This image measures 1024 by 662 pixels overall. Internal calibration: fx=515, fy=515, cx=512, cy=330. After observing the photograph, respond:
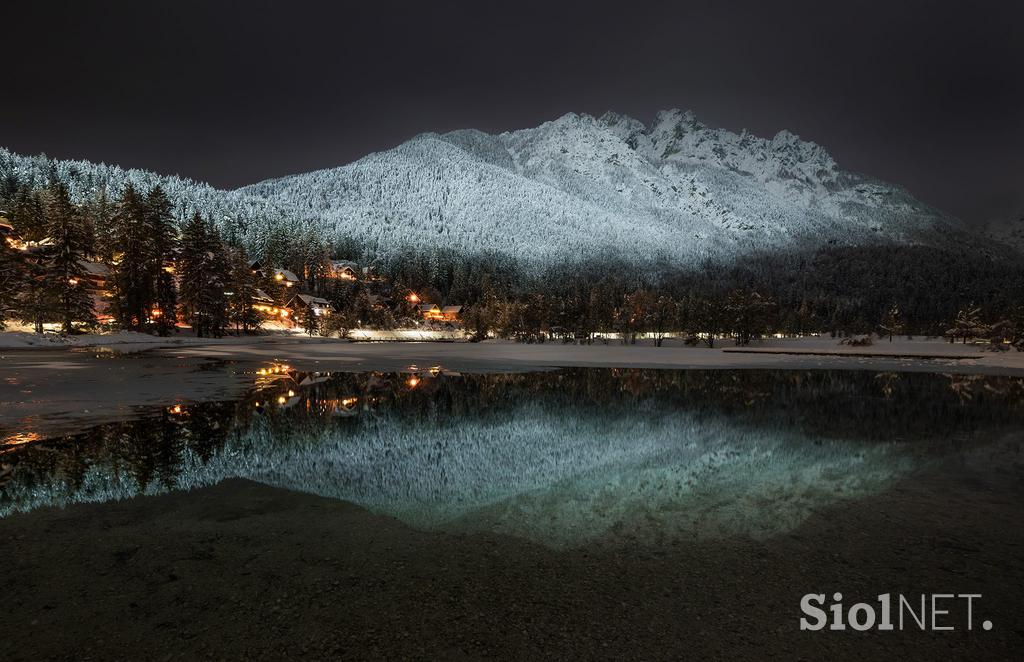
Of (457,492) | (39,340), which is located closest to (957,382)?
(457,492)

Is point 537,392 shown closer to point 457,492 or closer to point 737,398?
point 737,398

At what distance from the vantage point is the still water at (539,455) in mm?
9094

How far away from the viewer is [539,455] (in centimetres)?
1323

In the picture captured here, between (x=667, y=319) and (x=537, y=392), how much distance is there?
13387 centimetres

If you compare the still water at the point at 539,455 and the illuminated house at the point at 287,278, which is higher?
the illuminated house at the point at 287,278

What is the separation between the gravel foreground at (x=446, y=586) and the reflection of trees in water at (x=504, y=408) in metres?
3.64

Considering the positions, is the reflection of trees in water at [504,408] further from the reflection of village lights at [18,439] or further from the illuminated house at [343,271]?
the illuminated house at [343,271]

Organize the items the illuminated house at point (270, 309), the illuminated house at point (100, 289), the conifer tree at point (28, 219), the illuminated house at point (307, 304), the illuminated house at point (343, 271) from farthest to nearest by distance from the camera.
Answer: the illuminated house at point (343, 271), the illuminated house at point (307, 304), the illuminated house at point (270, 309), the conifer tree at point (28, 219), the illuminated house at point (100, 289)

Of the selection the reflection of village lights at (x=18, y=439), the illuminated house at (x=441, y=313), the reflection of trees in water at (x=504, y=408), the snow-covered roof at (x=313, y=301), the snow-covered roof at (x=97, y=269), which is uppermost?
the snow-covered roof at (x=97, y=269)

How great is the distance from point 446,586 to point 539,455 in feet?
23.8

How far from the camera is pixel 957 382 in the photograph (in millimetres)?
34531

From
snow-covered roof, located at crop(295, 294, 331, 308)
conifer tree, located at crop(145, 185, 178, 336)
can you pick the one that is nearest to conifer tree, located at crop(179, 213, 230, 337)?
conifer tree, located at crop(145, 185, 178, 336)

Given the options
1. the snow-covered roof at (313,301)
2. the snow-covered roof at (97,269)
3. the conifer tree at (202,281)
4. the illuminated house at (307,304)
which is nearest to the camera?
the conifer tree at (202,281)

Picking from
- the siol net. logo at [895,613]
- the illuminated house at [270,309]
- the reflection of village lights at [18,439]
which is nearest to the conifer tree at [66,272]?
the illuminated house at [270,309]
